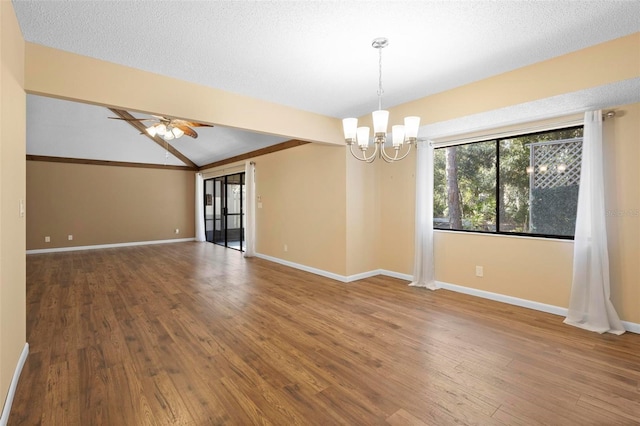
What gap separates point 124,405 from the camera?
76.7 inches

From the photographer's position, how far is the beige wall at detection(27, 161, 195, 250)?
7.66m

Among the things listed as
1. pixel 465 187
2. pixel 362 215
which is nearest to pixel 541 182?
pixel 465 187

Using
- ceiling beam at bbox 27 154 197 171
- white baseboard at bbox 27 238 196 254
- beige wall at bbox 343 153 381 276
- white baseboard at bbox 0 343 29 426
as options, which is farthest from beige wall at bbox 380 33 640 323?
white baseboard at bbox 27 238 196 254

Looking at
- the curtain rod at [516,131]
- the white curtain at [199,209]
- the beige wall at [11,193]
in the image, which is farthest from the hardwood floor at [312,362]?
the white curtain at [199,209]

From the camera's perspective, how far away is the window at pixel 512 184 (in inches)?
142

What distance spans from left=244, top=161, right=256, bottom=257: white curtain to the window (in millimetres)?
4277

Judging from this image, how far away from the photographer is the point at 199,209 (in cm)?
990

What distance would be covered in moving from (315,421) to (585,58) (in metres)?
3.68

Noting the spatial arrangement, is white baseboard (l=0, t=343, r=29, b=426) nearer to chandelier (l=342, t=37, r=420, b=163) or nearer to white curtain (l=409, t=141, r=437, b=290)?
chandelier (l=342, t=37, r=420, b=163)

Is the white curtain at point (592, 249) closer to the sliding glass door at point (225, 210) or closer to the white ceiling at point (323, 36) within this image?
the white ceiling at point (323, 36)

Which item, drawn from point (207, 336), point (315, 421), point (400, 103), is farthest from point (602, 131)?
point (207, 336)

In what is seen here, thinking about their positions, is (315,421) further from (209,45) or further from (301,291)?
(209,45)

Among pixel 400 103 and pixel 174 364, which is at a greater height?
pixel 400 103

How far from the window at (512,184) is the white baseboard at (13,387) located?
4937mm
